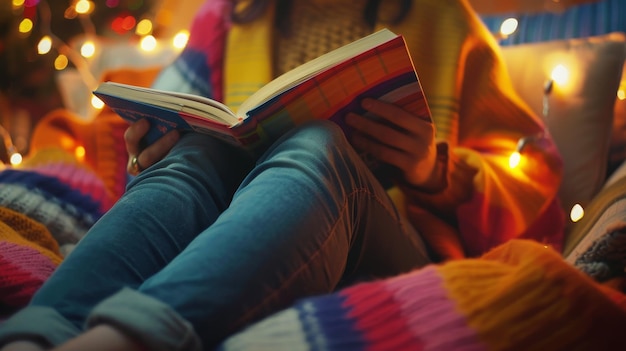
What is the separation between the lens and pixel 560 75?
112 cm

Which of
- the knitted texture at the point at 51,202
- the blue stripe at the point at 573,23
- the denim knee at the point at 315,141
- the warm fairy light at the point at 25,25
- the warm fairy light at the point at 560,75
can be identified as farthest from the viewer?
the warm fairy light at the point at 25,25

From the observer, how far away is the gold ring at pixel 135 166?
82cm

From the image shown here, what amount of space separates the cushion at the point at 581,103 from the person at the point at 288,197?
146 mm

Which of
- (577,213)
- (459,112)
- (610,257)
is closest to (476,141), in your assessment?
(459,112)

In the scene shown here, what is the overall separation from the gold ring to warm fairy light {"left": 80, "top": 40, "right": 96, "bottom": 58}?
875mm

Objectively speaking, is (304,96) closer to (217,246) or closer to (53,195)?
(217,246)

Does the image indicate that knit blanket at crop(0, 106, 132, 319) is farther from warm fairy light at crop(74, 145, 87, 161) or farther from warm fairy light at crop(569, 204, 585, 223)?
warm fairy light at crop(569, 204, 585, 223)

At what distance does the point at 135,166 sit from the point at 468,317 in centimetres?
53

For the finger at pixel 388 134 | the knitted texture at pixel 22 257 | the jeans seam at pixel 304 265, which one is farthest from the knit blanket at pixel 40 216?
the finger at pixel 388 134

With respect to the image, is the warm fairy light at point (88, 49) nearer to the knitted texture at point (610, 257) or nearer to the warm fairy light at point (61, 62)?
the warm fairy light at point (61, 62)

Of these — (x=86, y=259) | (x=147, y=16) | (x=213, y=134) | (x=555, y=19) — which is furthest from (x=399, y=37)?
(x=147, y=16)

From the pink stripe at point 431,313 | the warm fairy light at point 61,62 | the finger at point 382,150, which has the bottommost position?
the pink stripe at point 431,313

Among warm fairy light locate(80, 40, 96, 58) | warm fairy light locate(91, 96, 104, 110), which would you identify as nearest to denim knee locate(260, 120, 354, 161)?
warm fairy light locate(91, 96, 104, 110)

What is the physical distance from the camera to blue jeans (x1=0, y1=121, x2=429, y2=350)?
47 centimetres
